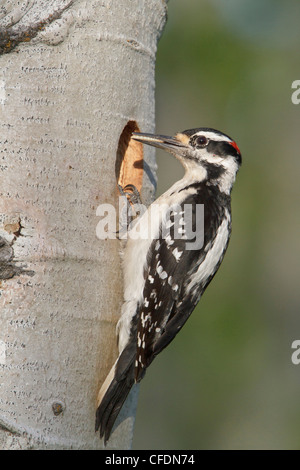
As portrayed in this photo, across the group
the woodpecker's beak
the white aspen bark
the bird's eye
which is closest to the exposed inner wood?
the woodpecker's beak

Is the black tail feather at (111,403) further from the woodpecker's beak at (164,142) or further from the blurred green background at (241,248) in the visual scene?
the blurred green background at (241,248)

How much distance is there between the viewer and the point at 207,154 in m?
4.04

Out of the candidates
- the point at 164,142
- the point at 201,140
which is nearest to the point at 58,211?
the point at 164,142

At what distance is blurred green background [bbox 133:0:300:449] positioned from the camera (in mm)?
6215

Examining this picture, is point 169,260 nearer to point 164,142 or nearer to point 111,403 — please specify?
point 164,142

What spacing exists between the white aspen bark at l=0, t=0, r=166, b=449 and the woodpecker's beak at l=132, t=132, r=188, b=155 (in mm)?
197

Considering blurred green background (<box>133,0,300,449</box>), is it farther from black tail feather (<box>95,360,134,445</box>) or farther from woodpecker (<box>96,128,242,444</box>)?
black tail feather (<box>95,360,134,445</box>)

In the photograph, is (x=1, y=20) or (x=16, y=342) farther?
(x=1, y=20)

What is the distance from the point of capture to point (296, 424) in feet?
21.1

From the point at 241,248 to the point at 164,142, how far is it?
2.82 m

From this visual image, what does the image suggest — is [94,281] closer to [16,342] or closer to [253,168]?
[16,342]

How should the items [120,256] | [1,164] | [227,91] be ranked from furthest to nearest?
[227,91] < [120,256] < [1,164]

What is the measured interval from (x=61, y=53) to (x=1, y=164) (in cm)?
55
